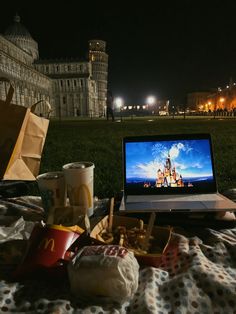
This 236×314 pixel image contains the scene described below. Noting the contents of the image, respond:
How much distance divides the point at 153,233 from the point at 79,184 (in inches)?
30.5

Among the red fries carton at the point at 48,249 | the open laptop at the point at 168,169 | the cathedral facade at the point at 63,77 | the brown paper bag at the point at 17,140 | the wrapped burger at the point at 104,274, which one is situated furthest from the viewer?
the cathedral facade at the point at 63,77

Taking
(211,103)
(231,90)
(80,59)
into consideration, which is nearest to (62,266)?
(80,59)

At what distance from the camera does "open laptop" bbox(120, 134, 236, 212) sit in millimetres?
2893

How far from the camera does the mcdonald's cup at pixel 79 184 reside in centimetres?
267

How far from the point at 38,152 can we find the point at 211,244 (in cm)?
245

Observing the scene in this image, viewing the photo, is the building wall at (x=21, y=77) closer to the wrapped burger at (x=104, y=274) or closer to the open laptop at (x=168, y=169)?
the open laptop at (x=168, y=169)

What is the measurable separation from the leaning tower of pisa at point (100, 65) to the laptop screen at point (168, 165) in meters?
90.9

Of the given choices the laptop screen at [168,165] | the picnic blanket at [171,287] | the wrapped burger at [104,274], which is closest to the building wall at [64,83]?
the laptop screen at [168,165]

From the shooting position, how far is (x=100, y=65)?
9394 centimetres

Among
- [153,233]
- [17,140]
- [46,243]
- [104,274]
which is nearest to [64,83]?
[17,140]

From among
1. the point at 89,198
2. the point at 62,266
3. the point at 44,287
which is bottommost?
the point at 44,287

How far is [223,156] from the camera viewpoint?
655 centimetres

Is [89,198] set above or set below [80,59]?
below

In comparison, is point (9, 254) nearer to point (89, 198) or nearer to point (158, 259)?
point (89, 198)
